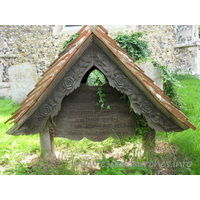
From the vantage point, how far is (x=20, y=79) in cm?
668

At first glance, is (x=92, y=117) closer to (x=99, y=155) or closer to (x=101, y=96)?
(x=101, y=96)

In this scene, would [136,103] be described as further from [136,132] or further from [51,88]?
[51,88]

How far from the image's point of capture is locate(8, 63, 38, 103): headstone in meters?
6.64

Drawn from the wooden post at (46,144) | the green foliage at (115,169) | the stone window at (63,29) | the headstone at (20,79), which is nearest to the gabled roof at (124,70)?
the wooden post at (46,144)

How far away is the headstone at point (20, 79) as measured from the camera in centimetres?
664

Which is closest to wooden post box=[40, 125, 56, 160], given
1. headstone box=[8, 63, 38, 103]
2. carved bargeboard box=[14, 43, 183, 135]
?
carved bargeboard box=[14, 43, 183, 135]

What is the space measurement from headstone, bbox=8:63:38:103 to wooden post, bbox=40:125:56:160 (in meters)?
5.17

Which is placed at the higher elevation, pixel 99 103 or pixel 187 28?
pixel 187 28

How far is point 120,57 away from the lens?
5.19 ft

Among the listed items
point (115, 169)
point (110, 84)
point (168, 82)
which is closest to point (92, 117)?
point (110, 84)

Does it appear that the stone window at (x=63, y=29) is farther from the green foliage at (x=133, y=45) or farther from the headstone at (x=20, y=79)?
the green foliage at (x=133, y=45)

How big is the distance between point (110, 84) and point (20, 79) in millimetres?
6079

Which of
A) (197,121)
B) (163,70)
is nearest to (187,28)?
(163,70)

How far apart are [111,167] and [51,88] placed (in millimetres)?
1111
